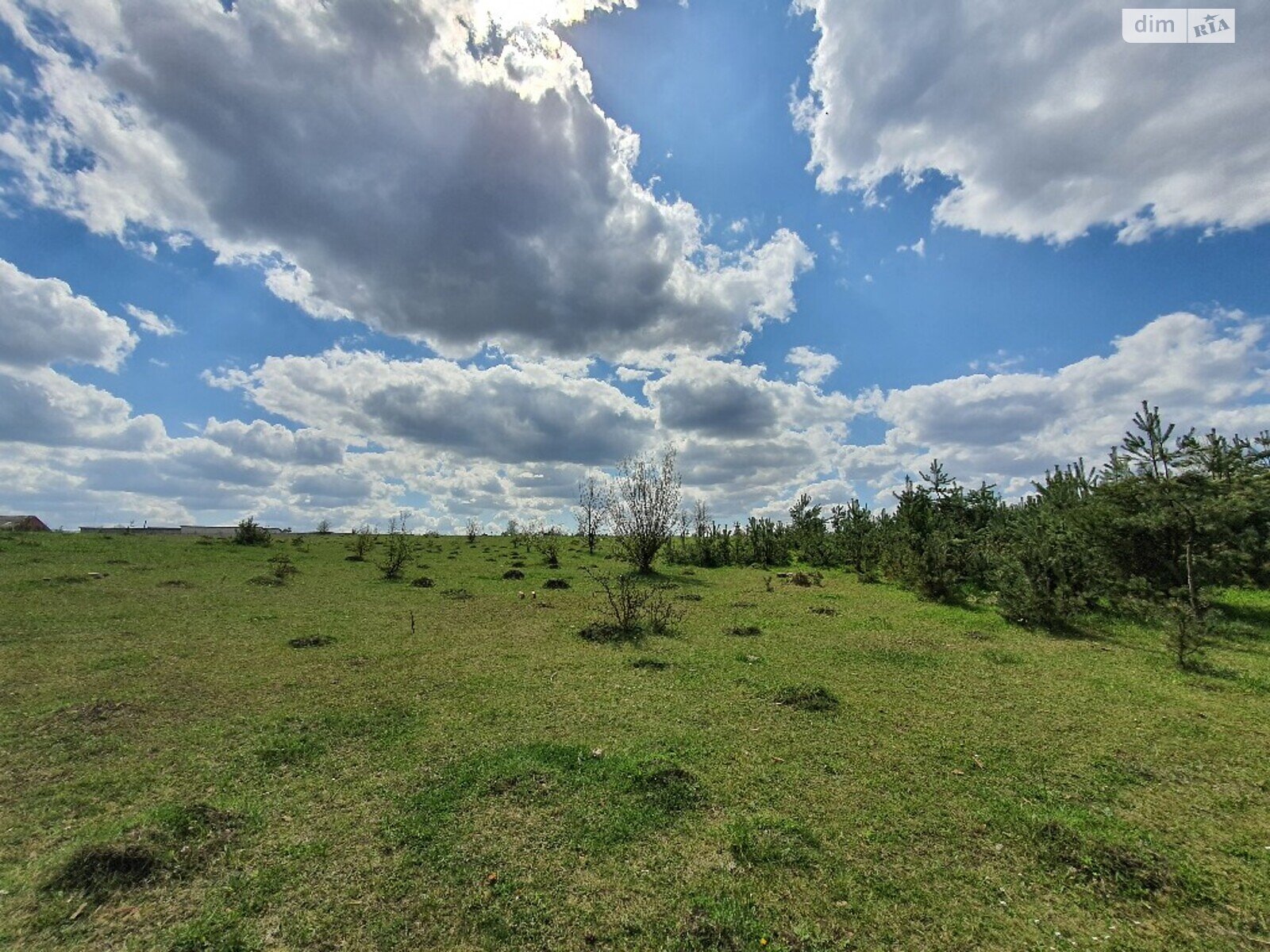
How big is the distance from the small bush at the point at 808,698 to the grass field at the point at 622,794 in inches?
2.8

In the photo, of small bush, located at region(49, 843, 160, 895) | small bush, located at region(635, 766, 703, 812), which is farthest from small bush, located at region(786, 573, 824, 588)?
small bush, located at region(49, 843, 160, 895)

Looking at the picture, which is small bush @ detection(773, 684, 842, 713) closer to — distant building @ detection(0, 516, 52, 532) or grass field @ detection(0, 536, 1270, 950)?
grass field @ detection(0, 536, 1270, 950)

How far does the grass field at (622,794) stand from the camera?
14.9ft

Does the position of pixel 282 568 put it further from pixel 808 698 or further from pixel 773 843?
pixel 773 843

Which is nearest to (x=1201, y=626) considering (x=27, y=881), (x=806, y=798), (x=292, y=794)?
(x=806, y=798)

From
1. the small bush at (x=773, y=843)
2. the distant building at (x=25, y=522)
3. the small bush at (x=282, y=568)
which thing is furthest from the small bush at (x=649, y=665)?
the distant building at (x=25, y=522)

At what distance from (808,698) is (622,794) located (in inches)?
171

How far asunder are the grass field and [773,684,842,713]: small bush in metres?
0.07

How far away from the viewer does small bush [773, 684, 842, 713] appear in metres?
9.26

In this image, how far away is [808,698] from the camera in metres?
9.50

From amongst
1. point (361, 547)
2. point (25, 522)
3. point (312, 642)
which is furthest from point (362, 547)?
point (25, 522)

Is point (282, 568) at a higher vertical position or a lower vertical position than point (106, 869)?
higher

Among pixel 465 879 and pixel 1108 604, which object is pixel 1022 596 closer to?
pixel 1108 604

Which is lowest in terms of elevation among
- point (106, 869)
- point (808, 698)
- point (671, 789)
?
point (106, 869)
